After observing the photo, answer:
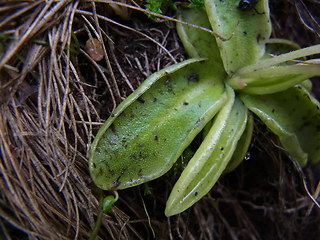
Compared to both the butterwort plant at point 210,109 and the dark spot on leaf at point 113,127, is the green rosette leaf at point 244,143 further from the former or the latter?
the dark spot on leaf at point 113,127

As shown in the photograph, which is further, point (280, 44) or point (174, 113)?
point (280, 44)

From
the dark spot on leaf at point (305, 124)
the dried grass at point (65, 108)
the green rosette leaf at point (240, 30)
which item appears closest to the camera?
the dried grass at point (65, 108)

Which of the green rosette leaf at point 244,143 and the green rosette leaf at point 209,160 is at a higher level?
the green rosette leaf at point 209,160

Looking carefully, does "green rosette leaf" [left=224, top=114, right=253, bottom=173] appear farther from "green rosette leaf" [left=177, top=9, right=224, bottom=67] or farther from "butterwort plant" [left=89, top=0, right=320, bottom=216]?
"green rosette leaf" [left=177, top=9, right=224, bottom=67]

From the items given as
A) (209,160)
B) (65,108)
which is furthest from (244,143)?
(65,108)

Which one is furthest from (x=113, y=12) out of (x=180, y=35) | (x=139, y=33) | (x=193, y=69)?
(x=193, y=69)

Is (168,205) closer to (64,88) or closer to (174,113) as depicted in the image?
(174,113)

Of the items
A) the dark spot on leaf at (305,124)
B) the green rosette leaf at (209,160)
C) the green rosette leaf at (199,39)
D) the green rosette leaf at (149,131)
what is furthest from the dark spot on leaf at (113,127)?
the dark spot on leaf at (305,124)
